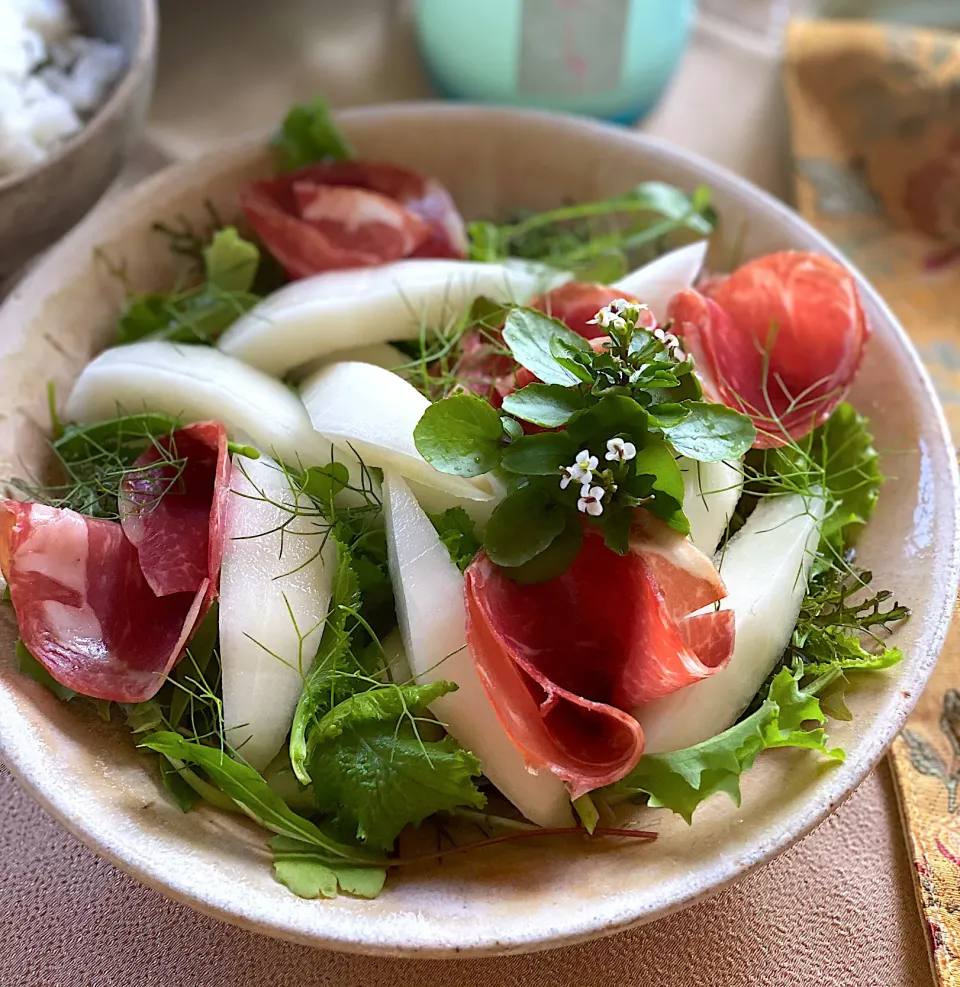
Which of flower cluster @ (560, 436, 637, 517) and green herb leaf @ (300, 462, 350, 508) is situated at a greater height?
flower cluster @ (560, 436, 637, 517)

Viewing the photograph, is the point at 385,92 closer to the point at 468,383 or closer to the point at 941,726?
the point at 468,383

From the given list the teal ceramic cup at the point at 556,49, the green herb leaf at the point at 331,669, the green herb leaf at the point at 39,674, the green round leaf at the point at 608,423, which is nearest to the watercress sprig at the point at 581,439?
the green round leaf at the point at 608,423

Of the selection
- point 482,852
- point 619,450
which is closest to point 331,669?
point 482,852

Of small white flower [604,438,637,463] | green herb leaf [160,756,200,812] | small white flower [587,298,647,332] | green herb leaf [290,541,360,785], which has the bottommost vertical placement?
green herb leaf [160,756,200,812]

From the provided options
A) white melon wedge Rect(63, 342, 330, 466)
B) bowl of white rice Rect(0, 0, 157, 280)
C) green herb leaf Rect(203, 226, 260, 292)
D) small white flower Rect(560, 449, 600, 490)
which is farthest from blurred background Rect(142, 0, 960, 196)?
small white flower Rect(560, 449, 600, 490)

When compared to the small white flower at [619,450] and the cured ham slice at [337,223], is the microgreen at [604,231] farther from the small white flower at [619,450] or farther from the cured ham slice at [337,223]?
the small white flower at [619,450]

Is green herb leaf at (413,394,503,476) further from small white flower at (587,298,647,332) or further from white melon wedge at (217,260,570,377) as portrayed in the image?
white melon wedge at (217,260,570,377)

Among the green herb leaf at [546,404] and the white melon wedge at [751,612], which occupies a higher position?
the green herb leaf at [546,404]

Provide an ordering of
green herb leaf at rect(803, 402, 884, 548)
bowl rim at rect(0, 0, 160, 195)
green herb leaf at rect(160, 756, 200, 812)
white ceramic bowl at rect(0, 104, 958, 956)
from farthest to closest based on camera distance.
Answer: bowl rim at rect(0, 0, 160, 195) → green herb leaf at rect(803, 402, 884, 548) → green herb leaf at rect(160, 756, 200, 812) → white ceramic bowl at rect(0, 104, 958, 956)
